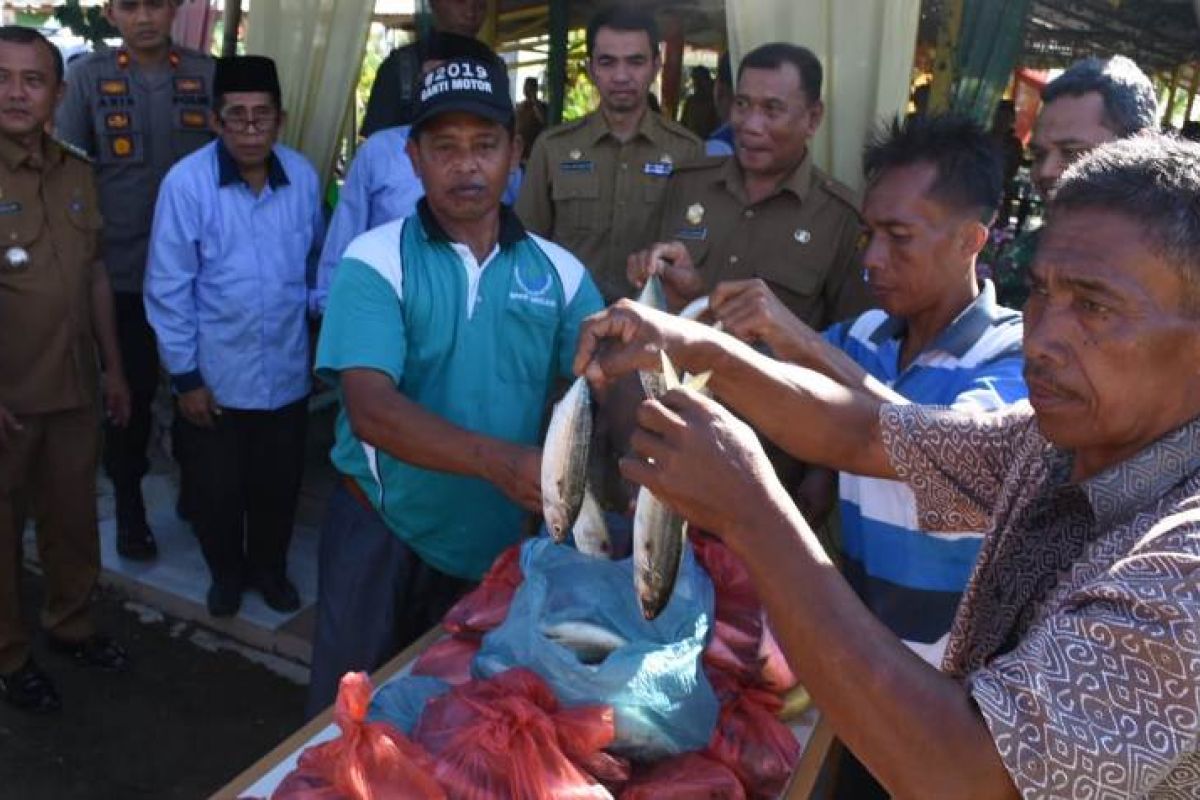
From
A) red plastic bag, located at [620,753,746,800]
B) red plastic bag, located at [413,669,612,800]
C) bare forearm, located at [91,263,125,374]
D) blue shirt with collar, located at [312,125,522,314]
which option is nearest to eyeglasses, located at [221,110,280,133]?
blue shirt with collar, located at [312,125,522,314]

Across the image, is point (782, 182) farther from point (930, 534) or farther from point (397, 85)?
point (397, 85)

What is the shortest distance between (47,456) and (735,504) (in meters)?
3.38

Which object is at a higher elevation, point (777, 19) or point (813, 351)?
point (777, 19)

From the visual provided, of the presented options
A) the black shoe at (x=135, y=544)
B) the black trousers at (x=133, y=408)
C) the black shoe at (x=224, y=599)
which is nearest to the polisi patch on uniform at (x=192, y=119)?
the black trousers at (x=133, y=408)

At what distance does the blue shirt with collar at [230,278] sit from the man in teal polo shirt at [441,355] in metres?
1.66

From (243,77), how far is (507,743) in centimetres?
325

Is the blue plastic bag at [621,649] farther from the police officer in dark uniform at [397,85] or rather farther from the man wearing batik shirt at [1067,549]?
the police officer in dark uniform at [397,85]

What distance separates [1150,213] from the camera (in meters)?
1.02

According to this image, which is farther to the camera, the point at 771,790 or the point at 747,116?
the point at 747,116

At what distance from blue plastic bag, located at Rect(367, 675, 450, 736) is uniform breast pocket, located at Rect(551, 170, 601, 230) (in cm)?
238

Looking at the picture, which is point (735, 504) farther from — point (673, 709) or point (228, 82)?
point (228, 82)

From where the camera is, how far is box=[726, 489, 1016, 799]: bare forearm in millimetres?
914

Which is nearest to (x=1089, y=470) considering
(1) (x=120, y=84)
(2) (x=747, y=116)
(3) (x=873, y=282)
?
(3) (x=873, y=282)

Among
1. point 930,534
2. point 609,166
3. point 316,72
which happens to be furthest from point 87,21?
point 930,534
